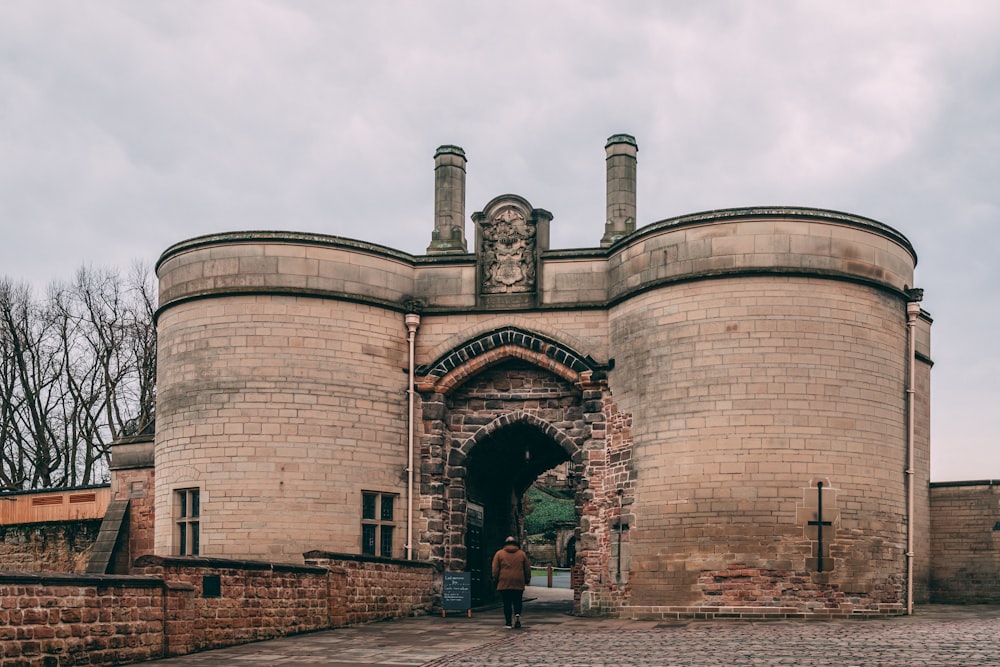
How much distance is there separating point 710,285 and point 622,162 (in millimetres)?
4411

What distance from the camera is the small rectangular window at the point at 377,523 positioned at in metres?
21.7

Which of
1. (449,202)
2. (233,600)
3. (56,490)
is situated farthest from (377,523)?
(56,490)

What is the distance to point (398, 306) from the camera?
22609 mm

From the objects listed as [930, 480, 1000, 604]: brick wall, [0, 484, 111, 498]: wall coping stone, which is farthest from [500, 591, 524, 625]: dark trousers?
[0, 484, 111, 498]: wall coping stone

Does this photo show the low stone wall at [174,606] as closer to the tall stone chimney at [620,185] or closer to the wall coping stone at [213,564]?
the wall coping stone at [213,564]

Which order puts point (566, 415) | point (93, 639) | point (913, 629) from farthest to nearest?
point (566, 415)
point (913, 629)
point (93, 639)

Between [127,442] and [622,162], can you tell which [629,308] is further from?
[127,442]

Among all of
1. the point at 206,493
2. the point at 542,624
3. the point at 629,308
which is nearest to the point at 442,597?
the point at 542,624

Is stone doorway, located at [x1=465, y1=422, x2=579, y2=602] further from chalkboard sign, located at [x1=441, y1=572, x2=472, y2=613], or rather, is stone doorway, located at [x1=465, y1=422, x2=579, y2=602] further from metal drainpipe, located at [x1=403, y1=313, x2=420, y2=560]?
chalkboard sign, located at [x1=441, y1=572, x2=472, y2=613]

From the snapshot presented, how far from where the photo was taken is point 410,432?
2219cm

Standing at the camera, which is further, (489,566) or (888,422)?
(489,566)

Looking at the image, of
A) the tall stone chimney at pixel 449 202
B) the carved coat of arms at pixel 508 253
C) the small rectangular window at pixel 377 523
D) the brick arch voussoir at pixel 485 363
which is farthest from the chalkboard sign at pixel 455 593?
the tall stone chimney at pixel 449 202

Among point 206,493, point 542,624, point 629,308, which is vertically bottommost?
point 542,624

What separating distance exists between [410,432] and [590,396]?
11.0ft
